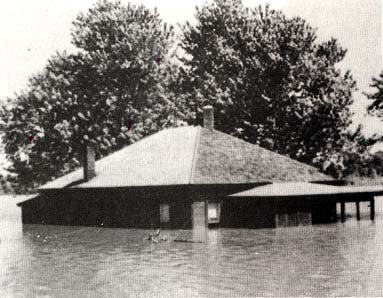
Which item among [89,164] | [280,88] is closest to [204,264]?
[89,164]

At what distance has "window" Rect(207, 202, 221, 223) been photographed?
136 ft

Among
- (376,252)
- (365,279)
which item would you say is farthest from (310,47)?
(365,279)

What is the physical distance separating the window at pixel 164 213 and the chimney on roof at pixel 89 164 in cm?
819

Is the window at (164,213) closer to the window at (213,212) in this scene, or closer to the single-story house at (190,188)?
the single-story house at (190,188)

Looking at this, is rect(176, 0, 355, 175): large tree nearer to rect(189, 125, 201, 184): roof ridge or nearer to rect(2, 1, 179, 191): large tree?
rect(2, 1, 179, 191): large tree

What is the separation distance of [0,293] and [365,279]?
984cm

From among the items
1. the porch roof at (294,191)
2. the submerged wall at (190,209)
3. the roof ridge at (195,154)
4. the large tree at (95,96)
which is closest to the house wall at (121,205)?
the submerged wall at (190,209)

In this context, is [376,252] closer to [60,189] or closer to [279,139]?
[60,189]

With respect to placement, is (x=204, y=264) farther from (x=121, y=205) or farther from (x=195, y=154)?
(x=121, y=205)

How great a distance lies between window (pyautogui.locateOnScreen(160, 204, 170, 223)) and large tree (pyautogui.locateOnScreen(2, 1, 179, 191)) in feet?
68.7

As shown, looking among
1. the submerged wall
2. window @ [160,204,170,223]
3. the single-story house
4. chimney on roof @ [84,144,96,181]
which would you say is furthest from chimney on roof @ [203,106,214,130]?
window @ [160,204,170,223]

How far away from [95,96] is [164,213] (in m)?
24.7

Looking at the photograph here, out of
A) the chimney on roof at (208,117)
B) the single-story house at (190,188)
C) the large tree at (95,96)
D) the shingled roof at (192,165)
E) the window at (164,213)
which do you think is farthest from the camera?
the large tree at (95,96)

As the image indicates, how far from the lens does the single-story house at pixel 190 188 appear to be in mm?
40250
